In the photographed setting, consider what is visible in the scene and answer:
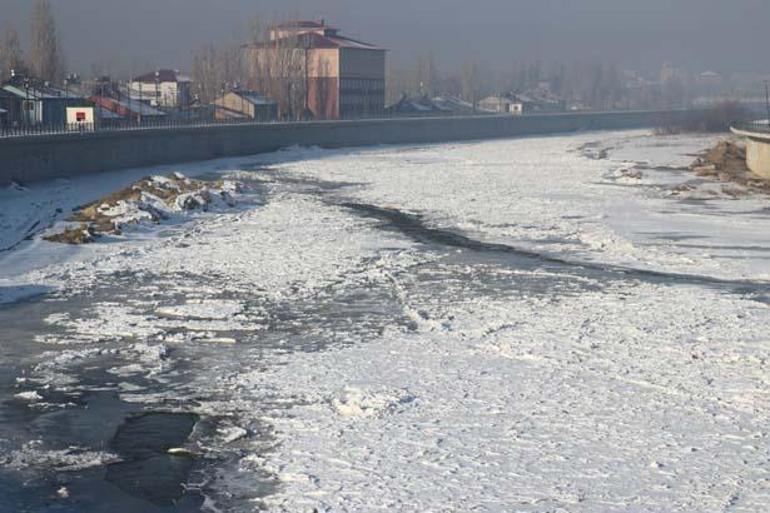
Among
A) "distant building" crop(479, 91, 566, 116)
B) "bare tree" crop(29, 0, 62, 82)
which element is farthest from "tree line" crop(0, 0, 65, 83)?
"distant building" crop(479, 91, 566, 116)

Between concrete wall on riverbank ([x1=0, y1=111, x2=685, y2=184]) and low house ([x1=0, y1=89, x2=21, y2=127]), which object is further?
low house ([x1=0, y1=89, x2=21, y2=127])

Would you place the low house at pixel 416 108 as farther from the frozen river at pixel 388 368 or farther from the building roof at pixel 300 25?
the frozen river at pixel 388 368

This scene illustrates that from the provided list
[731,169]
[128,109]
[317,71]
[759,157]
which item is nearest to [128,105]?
[128,109]

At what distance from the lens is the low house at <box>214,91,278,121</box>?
88500 mm

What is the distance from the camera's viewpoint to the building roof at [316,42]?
326 ft

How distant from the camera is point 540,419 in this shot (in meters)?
13.0

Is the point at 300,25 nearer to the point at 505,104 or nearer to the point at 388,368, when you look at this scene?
the point at 505,104

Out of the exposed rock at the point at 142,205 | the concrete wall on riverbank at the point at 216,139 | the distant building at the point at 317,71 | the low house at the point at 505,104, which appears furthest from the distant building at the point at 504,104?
the exposed rock at the point at 142,205

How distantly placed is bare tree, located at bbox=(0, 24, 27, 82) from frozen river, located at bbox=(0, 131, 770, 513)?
1941 inches

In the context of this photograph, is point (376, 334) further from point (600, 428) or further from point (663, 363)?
point (600, 428)

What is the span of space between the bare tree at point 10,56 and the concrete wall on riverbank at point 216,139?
Result: 49.1ft

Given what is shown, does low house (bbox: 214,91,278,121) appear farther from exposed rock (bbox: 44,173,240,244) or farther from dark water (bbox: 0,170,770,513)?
dark water (bbox: 0,170,770,513)

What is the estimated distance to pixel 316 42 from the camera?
10606cm

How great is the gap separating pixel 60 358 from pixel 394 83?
12750cm
